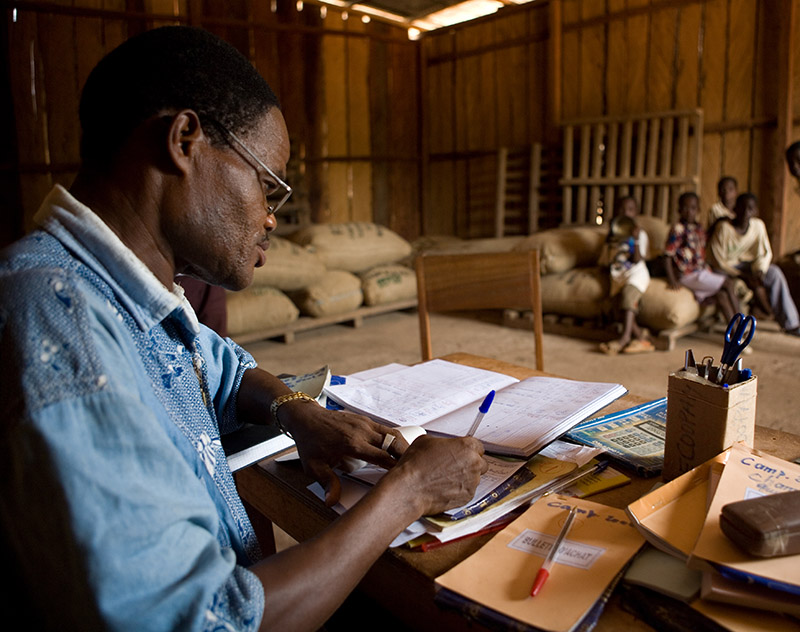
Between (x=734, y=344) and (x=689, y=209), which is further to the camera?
(x=689, y=209)

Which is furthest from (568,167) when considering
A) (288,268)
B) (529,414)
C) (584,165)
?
(529,414)

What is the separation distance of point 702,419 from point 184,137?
83cm

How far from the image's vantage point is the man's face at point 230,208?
0.82 meters

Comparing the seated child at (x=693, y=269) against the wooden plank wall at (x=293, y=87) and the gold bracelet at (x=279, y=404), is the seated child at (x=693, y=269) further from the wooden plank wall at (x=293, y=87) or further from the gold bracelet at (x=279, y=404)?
the wooden plank wall at (x=293, y=87)

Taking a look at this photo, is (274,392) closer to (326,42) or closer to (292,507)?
(292,507)

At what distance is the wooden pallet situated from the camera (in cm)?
514

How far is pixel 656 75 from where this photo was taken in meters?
6.42

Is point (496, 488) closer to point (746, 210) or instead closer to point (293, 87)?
point (746, 210)

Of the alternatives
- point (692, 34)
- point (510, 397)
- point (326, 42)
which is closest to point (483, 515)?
point (510, 397)

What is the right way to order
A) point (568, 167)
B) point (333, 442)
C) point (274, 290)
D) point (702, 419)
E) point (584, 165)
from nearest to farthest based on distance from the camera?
point (702, 419), point (333, 442), point (274, 290), point (584, 165), point (568, 167)

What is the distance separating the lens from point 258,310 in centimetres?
505

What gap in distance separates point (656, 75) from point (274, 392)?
654cm

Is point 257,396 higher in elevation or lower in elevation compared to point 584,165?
lower

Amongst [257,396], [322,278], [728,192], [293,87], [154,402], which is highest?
[293,87]
